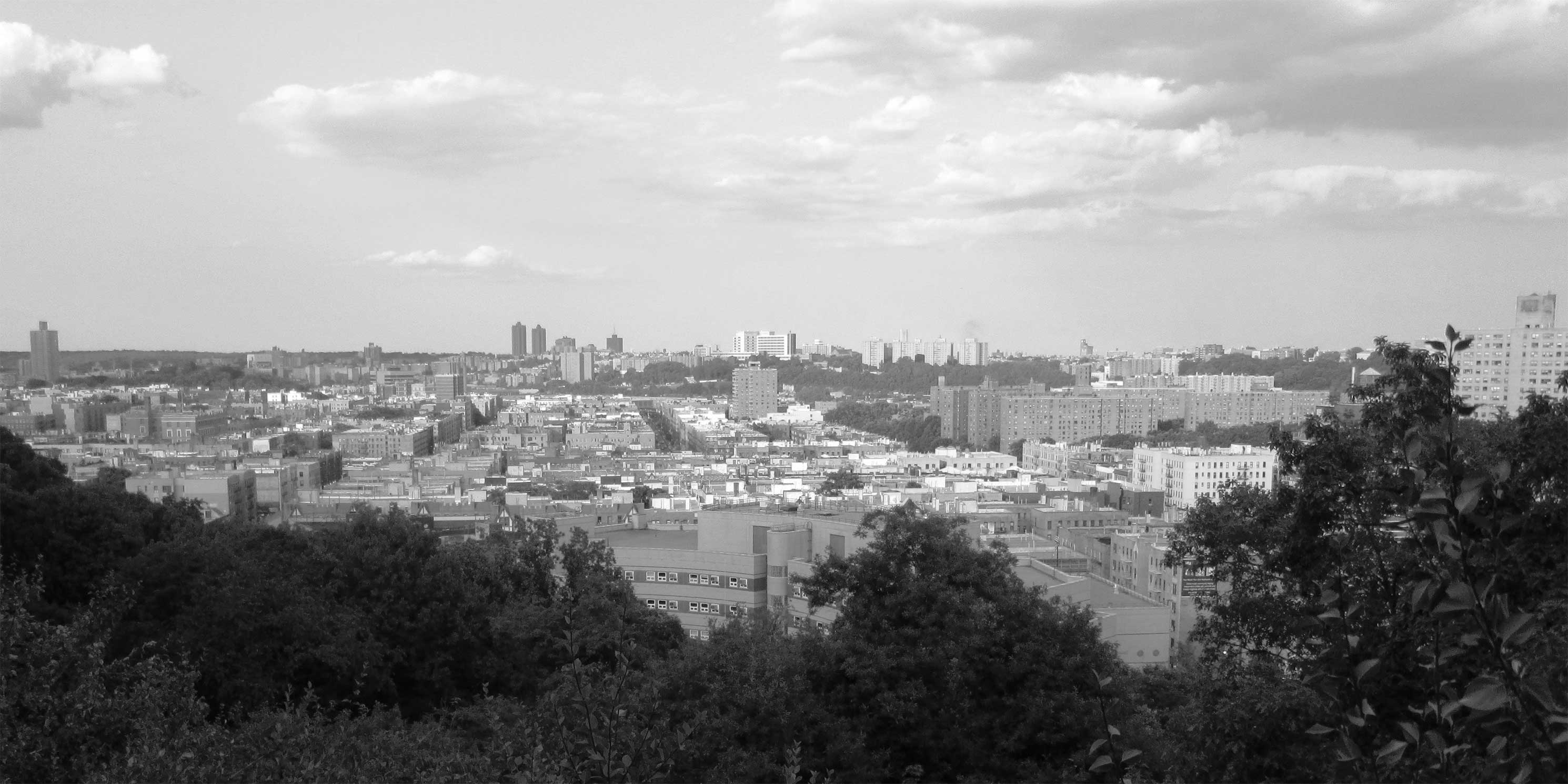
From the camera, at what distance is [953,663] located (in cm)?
331

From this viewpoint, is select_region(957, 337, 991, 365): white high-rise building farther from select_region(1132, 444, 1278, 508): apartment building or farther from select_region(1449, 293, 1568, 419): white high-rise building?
select_region(1449, 293, 1568, 419): white high-rise building

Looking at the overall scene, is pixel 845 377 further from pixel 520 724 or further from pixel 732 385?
pixel 520 724

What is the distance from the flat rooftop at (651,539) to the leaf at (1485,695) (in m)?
7.47

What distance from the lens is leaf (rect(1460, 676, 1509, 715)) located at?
69 centimetres

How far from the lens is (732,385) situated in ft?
153

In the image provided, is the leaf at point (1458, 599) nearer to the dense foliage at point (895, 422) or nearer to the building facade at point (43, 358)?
the building facade at point (43, 358)

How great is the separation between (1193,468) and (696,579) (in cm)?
1266

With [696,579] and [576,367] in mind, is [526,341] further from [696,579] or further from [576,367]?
[696,579]

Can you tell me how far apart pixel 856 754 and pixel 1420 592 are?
100 inches

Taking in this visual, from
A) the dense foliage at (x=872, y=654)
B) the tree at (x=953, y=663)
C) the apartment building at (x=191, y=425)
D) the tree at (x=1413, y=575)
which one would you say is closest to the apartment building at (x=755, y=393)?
the apartment building at (x=191, y=425)

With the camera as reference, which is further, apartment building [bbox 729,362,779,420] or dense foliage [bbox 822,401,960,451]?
apartment building [bbox 729,362,779,420]

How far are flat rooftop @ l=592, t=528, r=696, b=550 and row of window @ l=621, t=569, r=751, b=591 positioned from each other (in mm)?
198

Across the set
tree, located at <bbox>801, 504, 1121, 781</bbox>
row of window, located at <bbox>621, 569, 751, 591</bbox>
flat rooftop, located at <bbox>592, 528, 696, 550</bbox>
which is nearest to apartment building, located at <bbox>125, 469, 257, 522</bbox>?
flat rooftop, located at <bbox>592, 528, 696, 550</bbox>

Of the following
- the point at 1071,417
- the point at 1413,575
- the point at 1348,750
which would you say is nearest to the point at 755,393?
the point at 1071,417
